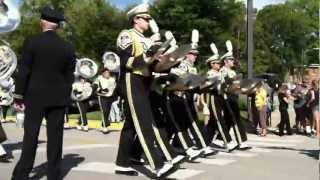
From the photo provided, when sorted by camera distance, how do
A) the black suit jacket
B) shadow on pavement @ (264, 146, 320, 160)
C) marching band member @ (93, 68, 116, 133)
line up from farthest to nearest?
1. marching band member @ (93, 68, 116, 133)
2. shadow on pavement @ (264, 146, 320, 160)
3. the black suit jacket

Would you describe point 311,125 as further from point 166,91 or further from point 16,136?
point 166,91

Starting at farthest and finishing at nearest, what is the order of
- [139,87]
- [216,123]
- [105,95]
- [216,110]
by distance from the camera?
[105,95] < [216,123] < [216,110] < [139,87]

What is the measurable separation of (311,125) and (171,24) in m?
24.6

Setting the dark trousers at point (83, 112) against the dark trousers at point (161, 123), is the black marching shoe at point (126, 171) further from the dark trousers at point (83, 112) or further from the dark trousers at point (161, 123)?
the dark trousers at point (83, 112)

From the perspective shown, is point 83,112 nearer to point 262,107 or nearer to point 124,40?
point 262,107

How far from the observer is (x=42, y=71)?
6.76 m

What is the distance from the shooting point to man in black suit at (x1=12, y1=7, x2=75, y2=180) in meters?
6.76

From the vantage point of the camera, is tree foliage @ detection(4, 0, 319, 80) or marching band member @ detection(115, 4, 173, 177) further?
tree foliage @ detection(4, 0, 319, 80)

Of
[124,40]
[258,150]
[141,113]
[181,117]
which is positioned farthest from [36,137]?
[258,150]

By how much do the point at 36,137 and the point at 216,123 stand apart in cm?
490

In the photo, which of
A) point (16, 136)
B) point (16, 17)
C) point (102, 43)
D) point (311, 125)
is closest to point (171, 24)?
point (102, 43)

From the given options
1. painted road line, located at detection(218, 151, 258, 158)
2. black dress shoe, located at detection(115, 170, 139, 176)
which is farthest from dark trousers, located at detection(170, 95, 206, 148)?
black dress shoe, located at detection(115, 170, 139, 176)

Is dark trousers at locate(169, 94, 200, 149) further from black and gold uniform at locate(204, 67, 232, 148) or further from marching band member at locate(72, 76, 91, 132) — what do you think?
marching band member at locate(72, 76, 91, 132)

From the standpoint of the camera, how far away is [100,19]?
5206 cm
